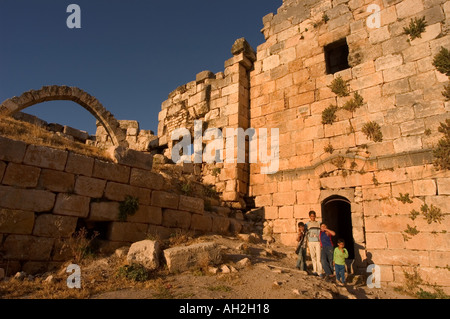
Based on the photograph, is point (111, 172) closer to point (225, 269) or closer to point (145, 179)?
point (145, 179)

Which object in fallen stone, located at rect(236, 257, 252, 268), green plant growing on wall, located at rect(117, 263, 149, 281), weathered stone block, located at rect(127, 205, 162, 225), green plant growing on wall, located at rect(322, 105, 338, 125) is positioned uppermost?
green plant growing on wall, located at rect(322, 105, 338, 125)

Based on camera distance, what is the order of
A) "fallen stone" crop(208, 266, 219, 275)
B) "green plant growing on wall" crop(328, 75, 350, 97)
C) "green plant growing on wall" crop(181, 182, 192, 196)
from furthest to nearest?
"green plant growing on wall" crop(181, 182, 192, 196) → "green plant growing on wall" crop(328, 75, 350, 97) → "fallen stone" crop(208, 266, 219, 275)

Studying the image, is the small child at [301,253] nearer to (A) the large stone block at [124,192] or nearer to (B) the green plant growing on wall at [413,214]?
(B) the green plant growing on wall at [413,214]

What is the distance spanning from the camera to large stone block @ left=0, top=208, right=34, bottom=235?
5.40 meters

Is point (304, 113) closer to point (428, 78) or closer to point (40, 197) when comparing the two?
point (428, 78)

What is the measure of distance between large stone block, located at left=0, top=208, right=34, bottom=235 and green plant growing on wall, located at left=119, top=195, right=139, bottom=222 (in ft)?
5.63

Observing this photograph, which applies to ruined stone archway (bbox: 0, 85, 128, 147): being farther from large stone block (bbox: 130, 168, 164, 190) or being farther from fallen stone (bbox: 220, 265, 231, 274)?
fallen stone (bbox: 220, 265, 231, 274)

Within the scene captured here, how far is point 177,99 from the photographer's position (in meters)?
13.2

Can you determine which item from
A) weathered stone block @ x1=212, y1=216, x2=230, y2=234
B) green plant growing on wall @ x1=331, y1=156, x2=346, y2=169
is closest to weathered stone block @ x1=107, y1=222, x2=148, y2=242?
weathered stone block @ x1=212, y1=216, x2=230, y2=234

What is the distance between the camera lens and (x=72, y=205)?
6.21m

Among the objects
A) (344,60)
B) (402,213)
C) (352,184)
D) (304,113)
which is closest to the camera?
(402,213)

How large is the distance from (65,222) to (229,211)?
16.1 feet

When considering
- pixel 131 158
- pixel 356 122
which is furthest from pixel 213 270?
pixel 356 122

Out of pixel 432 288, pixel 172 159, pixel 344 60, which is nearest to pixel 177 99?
pixel 172 159
